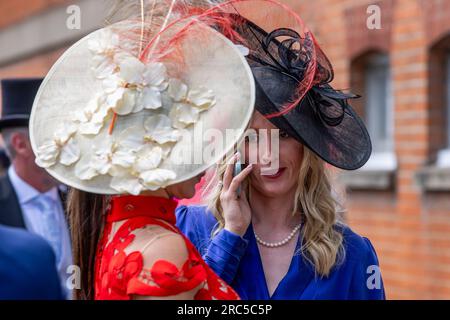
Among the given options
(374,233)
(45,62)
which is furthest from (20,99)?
(45,62)

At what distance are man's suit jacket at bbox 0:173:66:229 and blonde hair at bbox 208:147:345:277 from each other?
187 cm

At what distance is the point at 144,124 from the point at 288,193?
98 centimetres

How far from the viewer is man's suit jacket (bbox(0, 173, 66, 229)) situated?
15.2 feet

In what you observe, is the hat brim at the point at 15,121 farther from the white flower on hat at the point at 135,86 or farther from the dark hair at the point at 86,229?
the white flower on hat at the point at 135,86

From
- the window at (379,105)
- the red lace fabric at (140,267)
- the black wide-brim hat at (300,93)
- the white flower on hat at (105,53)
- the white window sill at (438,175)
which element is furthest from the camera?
the window at (379,105)

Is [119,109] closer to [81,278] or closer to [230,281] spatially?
[81,278]

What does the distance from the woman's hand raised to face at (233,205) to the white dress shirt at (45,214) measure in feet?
6.64

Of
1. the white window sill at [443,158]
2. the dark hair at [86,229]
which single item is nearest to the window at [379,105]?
the white window sill at [443,158]

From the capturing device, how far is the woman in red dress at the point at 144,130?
6.59 ft

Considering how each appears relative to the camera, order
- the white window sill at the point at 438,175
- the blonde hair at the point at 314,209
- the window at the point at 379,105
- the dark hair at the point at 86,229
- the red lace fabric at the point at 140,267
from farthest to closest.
Result: the window at the point at 379,105
the white window sill at the point at 438,175
the blonde hair at the point at 314,209
the dark hair at the point at 86,229
the red lace fabric at the point at 140,267

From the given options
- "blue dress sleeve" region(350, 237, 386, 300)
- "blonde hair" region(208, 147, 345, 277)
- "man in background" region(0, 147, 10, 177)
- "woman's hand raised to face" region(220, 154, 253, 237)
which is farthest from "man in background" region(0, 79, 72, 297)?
"blue dress sleeve" region(350, 237, 386, 300)

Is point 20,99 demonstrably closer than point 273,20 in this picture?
No

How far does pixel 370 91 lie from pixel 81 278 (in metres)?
4.62

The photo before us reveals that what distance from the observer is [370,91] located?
6.70m
